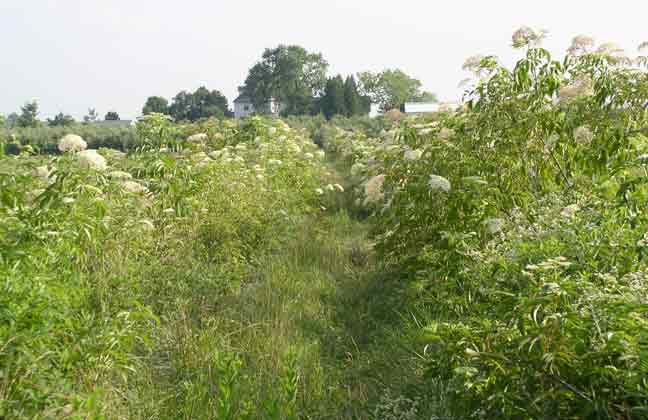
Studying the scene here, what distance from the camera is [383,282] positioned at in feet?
16.0

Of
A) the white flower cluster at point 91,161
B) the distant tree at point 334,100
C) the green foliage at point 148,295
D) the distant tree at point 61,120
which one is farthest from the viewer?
the distant tree at point 334,100

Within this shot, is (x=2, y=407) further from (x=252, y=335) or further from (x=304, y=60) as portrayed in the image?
(x=304, y=60)

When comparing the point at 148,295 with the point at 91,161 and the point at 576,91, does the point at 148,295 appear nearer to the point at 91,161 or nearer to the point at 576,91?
the point at 91,161

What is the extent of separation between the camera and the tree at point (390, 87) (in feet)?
234

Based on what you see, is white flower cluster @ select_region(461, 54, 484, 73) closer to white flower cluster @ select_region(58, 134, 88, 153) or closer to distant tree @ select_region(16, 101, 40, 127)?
white flower cluster @ select_region(58, 134, 88, 153)

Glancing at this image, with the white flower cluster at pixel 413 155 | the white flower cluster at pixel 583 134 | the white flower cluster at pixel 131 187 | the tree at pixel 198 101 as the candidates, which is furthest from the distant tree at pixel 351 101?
the white flower cluster at pixel 583 134

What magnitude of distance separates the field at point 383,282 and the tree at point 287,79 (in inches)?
2567

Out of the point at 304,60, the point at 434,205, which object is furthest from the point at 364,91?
the point at 434,205

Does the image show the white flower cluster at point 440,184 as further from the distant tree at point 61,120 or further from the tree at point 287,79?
the tree at point 287,79

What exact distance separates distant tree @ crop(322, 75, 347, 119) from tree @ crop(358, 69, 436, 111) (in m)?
14.0

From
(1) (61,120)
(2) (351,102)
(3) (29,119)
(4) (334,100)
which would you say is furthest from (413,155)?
(2) (351,102)

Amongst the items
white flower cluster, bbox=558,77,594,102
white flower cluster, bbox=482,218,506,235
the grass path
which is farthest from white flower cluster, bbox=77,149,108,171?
white flower cluster, bbox=558,77,594,102

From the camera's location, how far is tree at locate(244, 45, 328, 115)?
7069 cm

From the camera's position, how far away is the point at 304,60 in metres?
73.4
